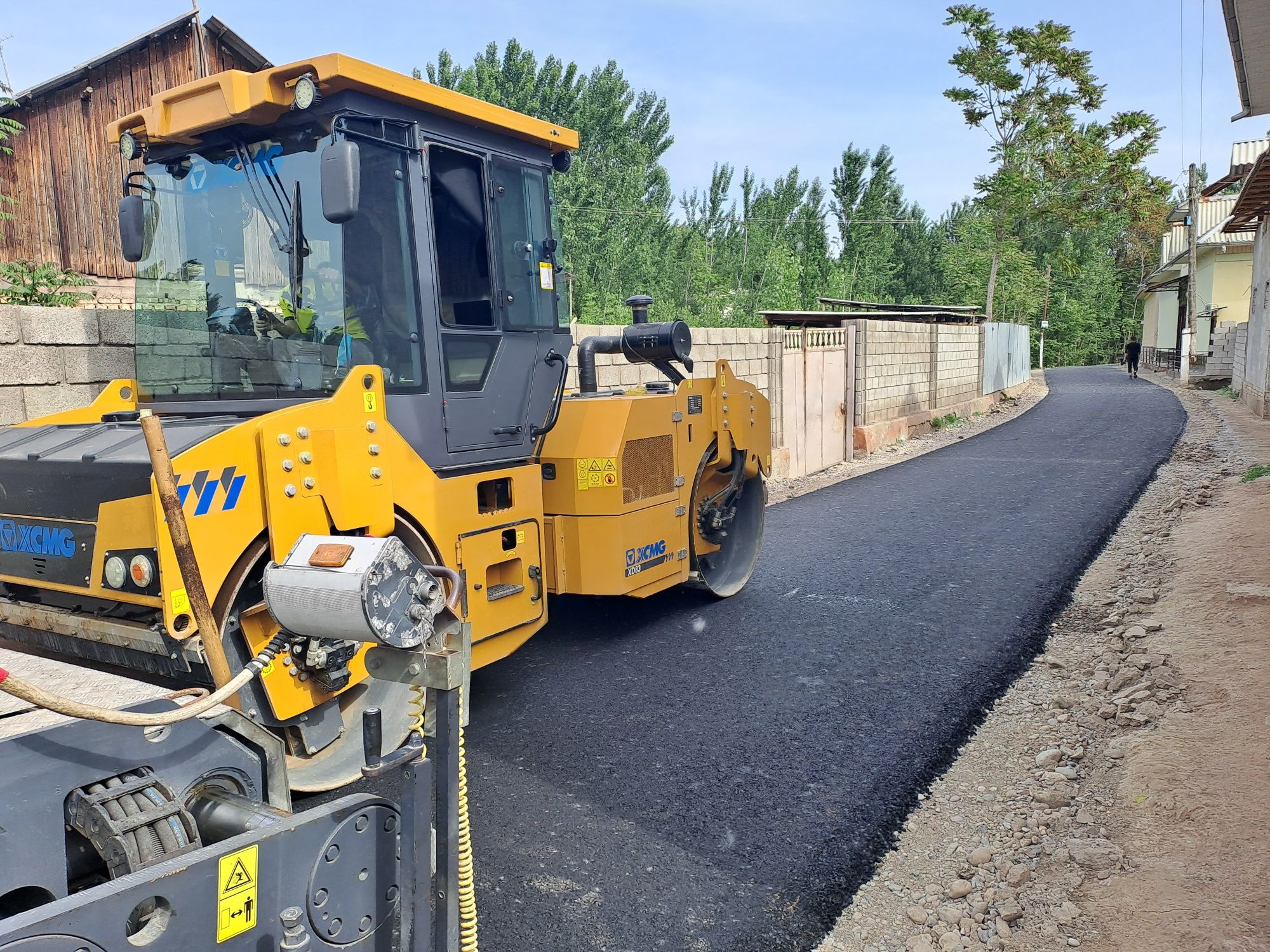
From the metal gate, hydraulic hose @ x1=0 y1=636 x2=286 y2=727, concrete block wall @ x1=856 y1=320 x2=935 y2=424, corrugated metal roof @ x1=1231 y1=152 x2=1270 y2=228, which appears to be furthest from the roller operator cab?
corrugated metal roof @ x1=1231 y1=152 x2=1270 y2=228

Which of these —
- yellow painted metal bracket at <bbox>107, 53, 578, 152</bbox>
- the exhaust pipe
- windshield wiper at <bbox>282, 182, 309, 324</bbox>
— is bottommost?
the exhaust pipe

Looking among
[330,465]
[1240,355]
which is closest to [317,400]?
[330,465]

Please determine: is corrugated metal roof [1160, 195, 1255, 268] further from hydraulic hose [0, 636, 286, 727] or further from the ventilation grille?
hydraulic hose [0, 636, 286, 727]

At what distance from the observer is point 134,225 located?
3.98 meters

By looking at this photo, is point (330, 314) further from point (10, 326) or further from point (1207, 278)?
point (1207, 278)

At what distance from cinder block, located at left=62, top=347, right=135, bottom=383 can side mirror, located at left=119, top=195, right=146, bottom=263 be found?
4.72ft

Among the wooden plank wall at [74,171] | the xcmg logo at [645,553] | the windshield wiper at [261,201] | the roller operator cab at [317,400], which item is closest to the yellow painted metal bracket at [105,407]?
the roller operator cab at [317,400]

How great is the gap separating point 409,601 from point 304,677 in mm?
1605

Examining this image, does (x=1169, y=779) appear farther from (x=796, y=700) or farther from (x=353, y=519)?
(x=353, y=519)

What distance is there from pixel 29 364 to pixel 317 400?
2.50 metres

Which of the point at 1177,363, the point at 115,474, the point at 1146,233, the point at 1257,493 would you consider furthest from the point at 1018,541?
the point at 1146,233

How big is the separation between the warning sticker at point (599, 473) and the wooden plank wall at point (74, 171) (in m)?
13.0

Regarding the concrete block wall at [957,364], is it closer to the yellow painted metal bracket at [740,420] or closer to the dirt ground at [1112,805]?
the yellow painted metal bracket at [740,420]

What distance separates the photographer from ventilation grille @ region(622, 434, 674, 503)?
5082 mm
